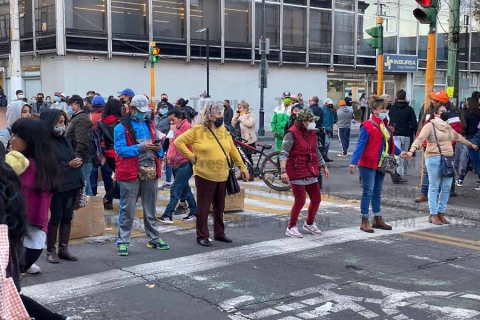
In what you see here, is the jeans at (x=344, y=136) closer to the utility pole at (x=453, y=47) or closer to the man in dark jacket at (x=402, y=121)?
Result: the man in dark jacket at (x=402, y=121)

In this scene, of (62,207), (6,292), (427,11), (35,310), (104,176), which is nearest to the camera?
(6,292)

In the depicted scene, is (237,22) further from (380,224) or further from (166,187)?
(380,224)

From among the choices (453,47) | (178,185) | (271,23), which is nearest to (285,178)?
(178,185)

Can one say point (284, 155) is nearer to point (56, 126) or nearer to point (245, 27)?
point (56, 126)

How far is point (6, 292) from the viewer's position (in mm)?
3500

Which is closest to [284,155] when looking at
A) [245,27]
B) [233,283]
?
[233,283]

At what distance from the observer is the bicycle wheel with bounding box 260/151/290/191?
41.3 feet

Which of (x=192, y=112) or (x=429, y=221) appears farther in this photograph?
(x=192, y=112)

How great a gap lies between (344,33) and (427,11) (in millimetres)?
25725

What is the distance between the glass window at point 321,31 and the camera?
3475 cm

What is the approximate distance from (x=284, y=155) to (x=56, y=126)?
3.11m

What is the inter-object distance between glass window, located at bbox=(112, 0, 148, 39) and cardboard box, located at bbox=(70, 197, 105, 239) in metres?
21.1

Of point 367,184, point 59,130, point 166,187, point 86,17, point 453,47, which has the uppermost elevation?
point 86,17

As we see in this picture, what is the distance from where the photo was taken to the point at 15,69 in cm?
2388
